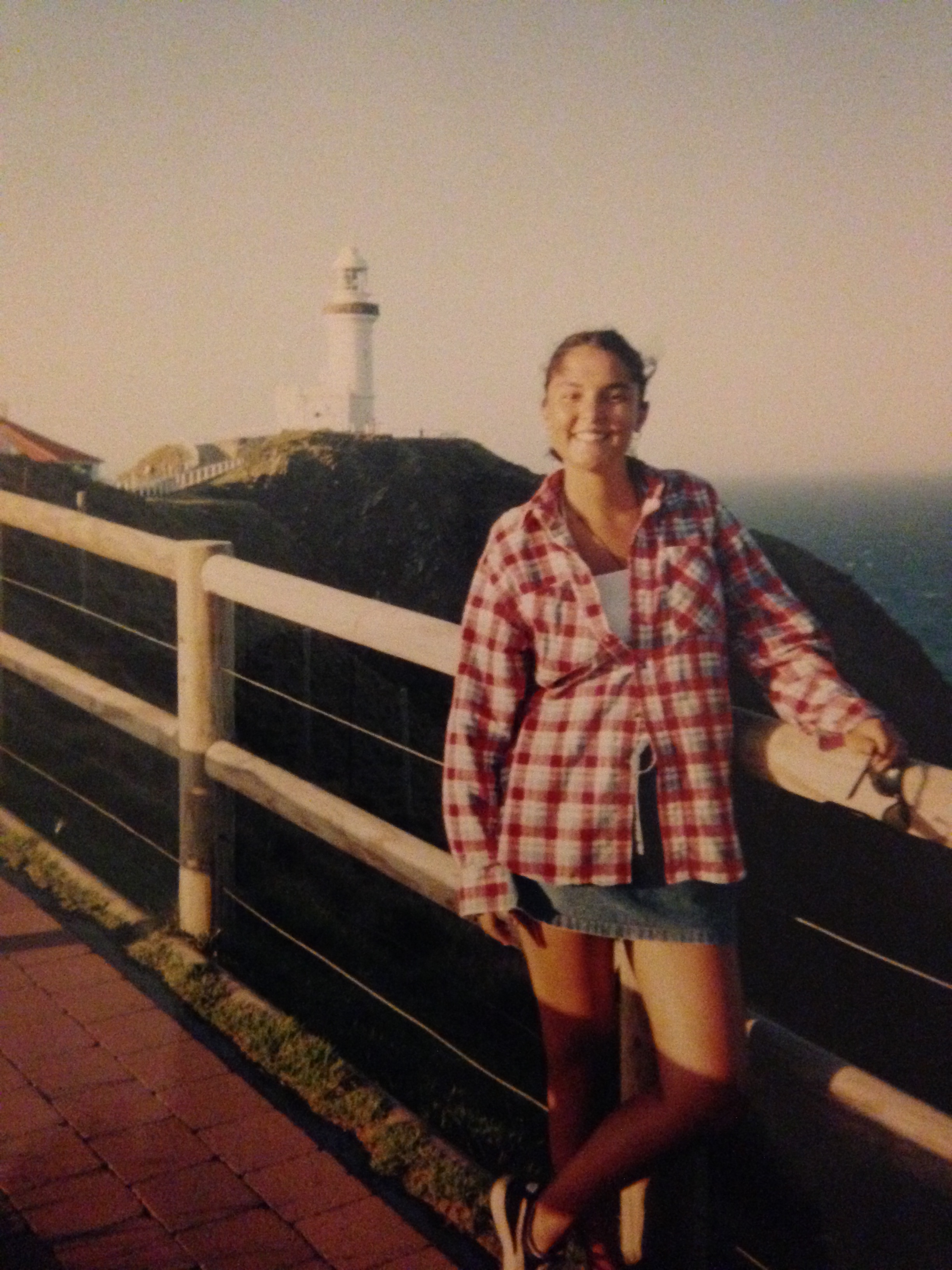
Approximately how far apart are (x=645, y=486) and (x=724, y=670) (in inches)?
15.1

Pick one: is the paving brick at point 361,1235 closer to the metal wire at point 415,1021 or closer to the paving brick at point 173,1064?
the metal wire at point 415,1021

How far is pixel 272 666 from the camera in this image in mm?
13383

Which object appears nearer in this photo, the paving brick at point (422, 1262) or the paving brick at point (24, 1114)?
the paving brick at point (422, 1262)

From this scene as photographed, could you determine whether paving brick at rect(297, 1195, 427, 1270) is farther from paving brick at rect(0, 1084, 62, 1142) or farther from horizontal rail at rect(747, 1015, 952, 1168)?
horizontal rail at rect(747, 1015, 952, 1168)

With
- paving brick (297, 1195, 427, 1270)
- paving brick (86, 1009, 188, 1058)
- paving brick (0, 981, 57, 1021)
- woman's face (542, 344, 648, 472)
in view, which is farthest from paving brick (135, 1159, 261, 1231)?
woman's face (542, 344, 648, 472)

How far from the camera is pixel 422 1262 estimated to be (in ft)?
7.36

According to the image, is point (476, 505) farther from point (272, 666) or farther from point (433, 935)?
point (433, 935)

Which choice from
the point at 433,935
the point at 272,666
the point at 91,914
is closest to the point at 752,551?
the point at 91,914

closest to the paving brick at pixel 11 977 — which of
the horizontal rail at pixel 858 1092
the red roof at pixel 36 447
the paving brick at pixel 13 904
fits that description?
the paving brick at pixel 13 904

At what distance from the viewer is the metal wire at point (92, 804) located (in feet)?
12.7

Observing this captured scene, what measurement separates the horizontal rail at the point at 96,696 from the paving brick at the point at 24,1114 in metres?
1.02

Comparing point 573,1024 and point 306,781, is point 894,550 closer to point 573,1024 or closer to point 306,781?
point 306,781

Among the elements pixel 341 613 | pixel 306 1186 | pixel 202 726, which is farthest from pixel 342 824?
pixel 306 1186

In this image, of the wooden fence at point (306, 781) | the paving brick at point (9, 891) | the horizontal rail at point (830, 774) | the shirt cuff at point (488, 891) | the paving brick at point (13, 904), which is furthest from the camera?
the paving brick at point (9, 891)
